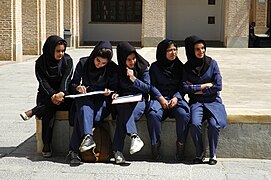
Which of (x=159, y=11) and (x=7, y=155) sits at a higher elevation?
(x=159, y=11)

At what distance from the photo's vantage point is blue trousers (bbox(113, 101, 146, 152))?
5.81m

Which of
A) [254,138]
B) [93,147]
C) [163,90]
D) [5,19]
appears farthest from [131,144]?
[5,19]

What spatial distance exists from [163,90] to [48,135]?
144 cm

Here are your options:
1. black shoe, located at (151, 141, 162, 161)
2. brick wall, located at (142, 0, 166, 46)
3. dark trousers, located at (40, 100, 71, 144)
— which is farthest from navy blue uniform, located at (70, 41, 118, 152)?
brick wall, located at (142, 0, 166, 46)

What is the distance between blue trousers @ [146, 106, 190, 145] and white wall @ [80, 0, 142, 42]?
80.3 ft

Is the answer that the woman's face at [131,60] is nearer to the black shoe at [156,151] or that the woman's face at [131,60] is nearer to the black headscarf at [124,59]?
the black headscarf at [124,59]

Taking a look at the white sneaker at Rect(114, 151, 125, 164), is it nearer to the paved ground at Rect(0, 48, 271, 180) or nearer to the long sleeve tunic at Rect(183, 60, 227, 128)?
the paved ground at Rect(0, 48, 271, 180)

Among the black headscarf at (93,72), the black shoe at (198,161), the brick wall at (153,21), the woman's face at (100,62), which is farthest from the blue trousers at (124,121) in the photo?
the brick wall at (153,21)

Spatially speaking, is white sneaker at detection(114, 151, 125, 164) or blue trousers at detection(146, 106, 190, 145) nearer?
white sneaker at detection(114, 151, 125, 164)

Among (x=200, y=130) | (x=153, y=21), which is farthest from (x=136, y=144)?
(x=153, y=21)

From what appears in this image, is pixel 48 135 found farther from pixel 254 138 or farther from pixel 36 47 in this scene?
pixel 36 47

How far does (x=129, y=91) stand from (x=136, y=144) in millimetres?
716

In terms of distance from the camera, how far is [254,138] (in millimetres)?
5988

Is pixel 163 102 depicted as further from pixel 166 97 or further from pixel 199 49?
pixel 199 49
